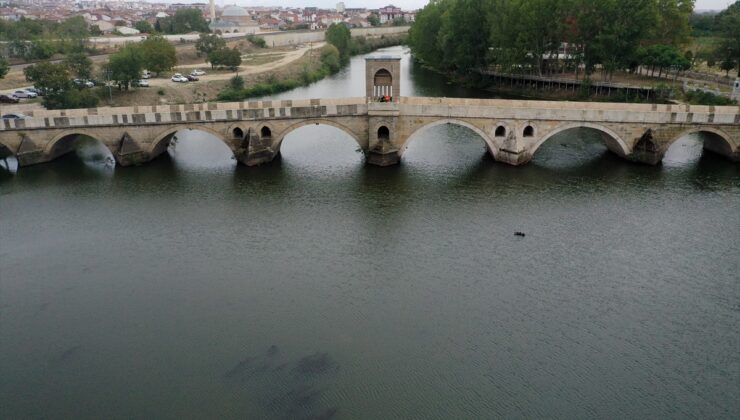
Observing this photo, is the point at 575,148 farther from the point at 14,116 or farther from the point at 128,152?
the point at 14,116

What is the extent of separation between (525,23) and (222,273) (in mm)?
43037

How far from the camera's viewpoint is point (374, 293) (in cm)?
2111

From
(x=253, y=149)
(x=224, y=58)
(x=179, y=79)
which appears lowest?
(x=253, y=149)

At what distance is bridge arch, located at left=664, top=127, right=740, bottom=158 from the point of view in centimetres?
3300

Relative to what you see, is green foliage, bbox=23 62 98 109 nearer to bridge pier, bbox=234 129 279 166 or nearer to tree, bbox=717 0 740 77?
bridge pier, bbox=234 129 279 166

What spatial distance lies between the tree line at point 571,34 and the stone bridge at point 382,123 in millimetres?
17391

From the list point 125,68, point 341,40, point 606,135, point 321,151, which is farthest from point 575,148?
point 341,40

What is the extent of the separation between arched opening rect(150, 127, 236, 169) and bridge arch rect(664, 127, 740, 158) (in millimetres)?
28003

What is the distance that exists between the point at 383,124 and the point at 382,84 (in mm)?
2806

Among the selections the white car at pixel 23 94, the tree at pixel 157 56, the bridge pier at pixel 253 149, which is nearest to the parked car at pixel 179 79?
the tree at pixel 157 56

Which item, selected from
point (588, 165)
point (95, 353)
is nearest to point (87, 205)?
point (95, 353)

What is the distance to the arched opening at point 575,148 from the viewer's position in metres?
34.2

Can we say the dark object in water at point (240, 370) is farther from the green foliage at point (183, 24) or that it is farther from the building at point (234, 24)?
the building at point (234, 24)

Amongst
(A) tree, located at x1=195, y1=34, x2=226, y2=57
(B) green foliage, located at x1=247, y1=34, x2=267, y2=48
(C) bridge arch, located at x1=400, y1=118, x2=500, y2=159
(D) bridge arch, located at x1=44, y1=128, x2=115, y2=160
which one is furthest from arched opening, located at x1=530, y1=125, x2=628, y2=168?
(B) green foliage, located at x1=247, y1=34, x2=267, y2=48
